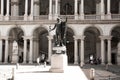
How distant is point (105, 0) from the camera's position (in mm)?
55781

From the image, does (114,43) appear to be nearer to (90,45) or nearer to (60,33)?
(90,45)

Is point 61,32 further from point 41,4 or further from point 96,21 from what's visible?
point 41,4

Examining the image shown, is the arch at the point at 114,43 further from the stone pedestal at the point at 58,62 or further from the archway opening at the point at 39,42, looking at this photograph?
the stone pedestal at the point at 58,62

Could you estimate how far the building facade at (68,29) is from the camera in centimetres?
5112

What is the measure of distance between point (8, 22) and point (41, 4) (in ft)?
31.0

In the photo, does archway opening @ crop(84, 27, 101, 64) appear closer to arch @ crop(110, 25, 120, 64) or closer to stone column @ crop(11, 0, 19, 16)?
arch @ crop(110, 25, 120, 64)

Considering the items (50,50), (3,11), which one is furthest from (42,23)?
(3,11)

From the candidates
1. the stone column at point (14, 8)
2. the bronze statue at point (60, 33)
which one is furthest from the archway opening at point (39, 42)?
the bronze statue at point (60, 33)

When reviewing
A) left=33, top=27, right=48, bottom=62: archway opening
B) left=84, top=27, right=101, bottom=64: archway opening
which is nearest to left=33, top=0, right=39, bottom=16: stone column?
left=33, top=27, right=48, bottom=62: archway opening

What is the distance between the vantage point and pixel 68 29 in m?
54.8

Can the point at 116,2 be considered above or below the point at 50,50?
above

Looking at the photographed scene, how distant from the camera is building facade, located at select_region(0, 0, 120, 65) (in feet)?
168

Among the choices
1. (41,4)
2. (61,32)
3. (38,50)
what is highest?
(41,4)

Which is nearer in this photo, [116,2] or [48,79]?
[48,79]
